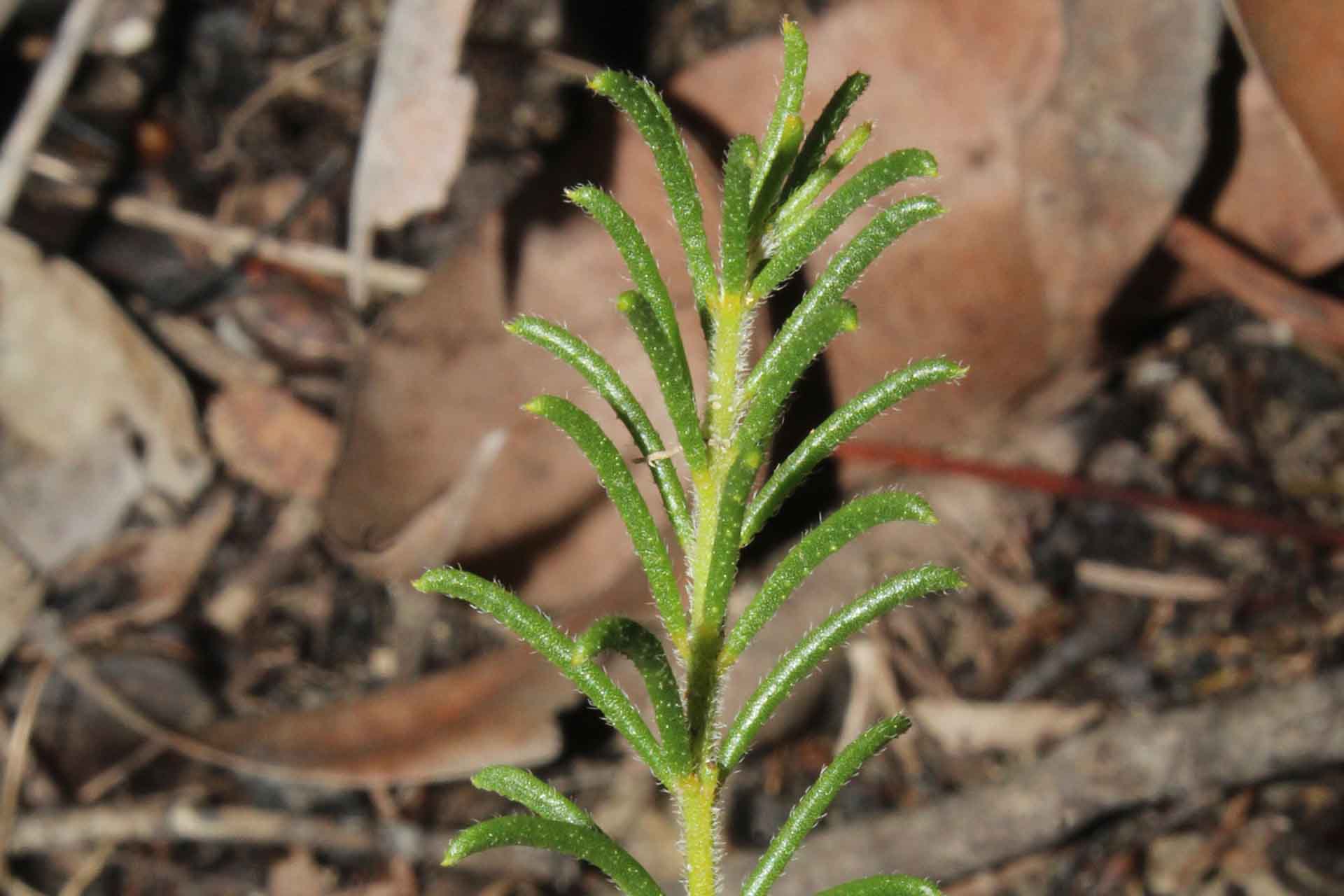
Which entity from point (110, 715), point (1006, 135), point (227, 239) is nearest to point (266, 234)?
point (227, 239)

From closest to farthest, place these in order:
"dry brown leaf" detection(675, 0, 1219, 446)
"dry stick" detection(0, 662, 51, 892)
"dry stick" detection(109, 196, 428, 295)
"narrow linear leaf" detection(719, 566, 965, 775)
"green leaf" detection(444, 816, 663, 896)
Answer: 1. "green leaf" detection(444, 816, 663, 896)
2. "narrow linear leaf" detection(719, 566, 965, 775)
3. "dry stick" detection(0, 662, 51, 892)
4. "dry brown leaf" detection(675, 0, 1219, 446)
5. "dry stick" detection(109, 196, 428, 295)

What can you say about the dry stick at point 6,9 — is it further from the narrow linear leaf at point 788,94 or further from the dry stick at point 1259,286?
the narrow linear leaf at point 788,94

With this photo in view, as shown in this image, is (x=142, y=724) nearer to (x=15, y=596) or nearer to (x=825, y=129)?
(x=15, y=596)

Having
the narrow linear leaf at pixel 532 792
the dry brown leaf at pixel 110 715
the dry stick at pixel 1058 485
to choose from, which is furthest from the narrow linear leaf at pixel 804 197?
the dry brown leaf at pixel 110 715

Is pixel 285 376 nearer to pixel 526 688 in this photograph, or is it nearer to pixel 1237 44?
pixel 526 688

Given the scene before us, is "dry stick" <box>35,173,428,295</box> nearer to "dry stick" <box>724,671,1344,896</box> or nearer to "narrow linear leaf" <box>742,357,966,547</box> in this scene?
"dry stick" <box>724,671,1344,896</box>

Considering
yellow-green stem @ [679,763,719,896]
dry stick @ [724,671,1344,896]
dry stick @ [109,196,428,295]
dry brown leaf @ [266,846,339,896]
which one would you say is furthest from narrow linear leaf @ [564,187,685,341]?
dry stick @ [109,196,428,295]

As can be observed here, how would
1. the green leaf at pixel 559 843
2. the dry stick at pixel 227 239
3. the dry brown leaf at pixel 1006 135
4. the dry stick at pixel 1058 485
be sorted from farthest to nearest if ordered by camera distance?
the dry stick at pixel 227 239, the dry stick at pixel 1058 485, the dry brown leaf at pixel 1006 135, the green leaf at pixel 559 843
